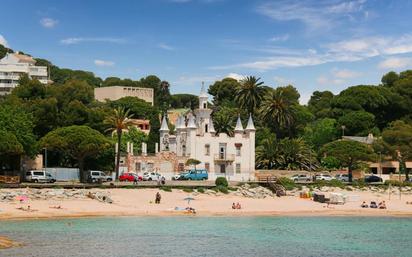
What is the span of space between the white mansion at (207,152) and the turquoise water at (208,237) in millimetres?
34720

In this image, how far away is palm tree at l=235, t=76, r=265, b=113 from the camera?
12375 centimetres

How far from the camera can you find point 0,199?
57969 mm

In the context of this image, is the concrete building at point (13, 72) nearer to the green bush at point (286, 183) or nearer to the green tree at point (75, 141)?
the green tree at point (75, 141)

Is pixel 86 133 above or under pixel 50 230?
above

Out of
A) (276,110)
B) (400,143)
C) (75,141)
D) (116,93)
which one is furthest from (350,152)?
(116,93)

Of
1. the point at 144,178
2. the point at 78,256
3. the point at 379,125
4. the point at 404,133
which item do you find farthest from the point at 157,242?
the point at 379,125

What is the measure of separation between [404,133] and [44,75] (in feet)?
356

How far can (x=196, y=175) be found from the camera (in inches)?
3462

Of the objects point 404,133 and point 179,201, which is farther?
point 404,133

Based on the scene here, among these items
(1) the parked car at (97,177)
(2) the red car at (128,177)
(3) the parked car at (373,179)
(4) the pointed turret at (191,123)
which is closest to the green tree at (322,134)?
(3) the parked car at (373,179)

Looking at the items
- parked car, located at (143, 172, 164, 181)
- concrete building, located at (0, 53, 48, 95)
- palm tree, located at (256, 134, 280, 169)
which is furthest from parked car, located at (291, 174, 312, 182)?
concrete building, located at (0, 53, 48, 95)

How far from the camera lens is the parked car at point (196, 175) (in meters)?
87.0

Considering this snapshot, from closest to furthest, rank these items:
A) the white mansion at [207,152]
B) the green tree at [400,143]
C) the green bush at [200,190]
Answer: the green bush at [200,190] → the white mansion at [207,152] → the green tree at [400,143]

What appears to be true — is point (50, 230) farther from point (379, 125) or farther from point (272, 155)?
point (379, 125)
